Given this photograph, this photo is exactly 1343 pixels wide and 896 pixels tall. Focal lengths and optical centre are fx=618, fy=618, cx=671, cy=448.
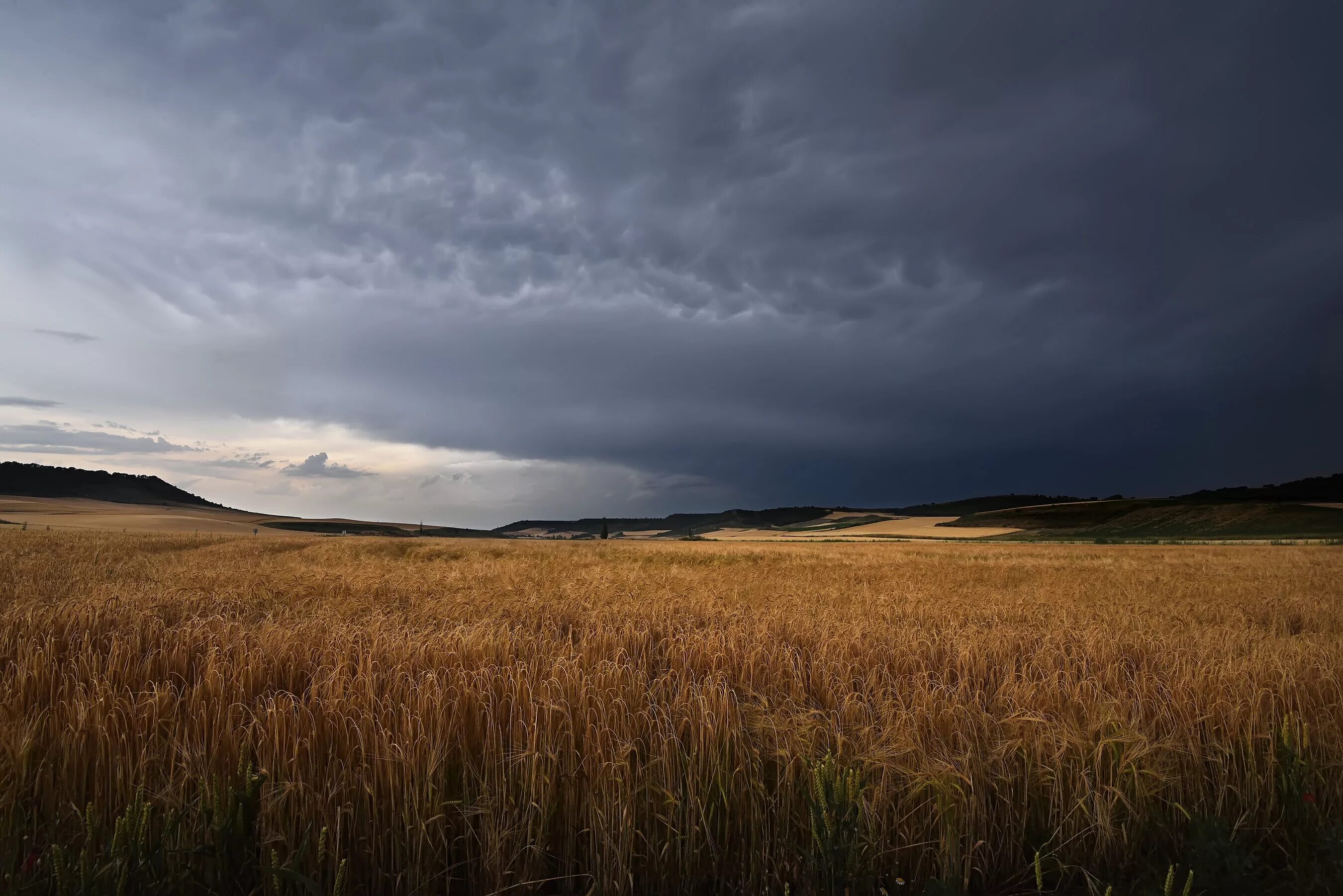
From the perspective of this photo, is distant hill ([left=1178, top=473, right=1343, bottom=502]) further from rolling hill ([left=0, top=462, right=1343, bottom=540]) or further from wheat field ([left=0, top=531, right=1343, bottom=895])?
wheat field ([left=0, top=531, right=1343, bottom=895])

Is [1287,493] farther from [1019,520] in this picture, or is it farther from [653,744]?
[653,744]

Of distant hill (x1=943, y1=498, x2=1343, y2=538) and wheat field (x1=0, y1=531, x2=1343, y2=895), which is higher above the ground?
wheat field (x1=0, y1=531, x2=1343, y2=895)

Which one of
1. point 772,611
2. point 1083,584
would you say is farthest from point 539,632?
point 1083,584

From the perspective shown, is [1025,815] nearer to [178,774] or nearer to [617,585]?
[178,774]

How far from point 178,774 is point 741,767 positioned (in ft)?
11.1

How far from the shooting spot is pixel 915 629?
8062 mm

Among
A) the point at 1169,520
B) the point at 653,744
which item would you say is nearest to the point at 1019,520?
the point at 1169,520

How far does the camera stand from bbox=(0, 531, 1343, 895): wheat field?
3.21 meters

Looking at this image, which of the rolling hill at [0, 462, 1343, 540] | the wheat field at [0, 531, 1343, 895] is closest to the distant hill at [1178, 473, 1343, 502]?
the rolling hill at [0, 462, 1343, 540]

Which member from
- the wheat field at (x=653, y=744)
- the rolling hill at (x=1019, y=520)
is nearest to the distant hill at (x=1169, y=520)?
the rolling hill at (x=1019, y=520)

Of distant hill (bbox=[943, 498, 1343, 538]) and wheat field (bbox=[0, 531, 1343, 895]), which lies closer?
wheat field (bbox=[0, 531, 1343, 895])

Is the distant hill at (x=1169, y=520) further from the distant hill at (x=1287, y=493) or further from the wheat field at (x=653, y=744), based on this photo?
the wheat field at (x=653, y=744)

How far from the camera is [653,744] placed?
3.89m

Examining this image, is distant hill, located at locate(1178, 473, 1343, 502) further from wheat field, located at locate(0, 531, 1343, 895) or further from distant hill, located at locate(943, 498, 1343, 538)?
wheat field, located at locate(0, 531, 1343, 895)
